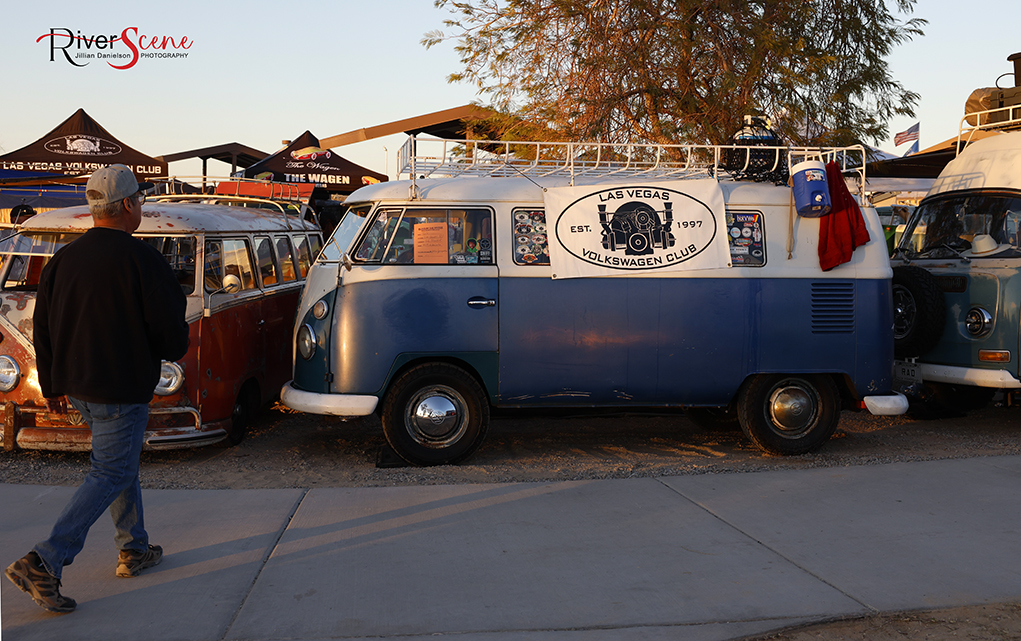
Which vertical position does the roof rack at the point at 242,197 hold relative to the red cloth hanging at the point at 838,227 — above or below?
above

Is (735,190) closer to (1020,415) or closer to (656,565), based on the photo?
(656,565)

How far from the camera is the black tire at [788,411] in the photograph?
697 centimetres

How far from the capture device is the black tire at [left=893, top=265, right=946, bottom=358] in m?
7.78

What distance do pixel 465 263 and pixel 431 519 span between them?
7.05ft

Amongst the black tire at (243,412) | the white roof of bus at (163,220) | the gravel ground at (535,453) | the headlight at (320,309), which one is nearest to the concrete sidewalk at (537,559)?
the gravel ground at (535,453)

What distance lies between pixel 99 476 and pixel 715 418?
5.70m

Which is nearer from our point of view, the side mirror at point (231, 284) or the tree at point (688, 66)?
the side mirror at point (231, 284)

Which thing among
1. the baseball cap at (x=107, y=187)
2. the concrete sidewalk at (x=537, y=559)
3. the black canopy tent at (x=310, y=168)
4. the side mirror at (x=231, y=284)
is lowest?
the concrete sidewalk at (x=537, y=559)

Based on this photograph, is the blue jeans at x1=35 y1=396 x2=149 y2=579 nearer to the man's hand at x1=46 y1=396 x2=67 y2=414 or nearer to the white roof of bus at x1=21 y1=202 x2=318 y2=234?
the man's hand at x1=46 y1=396 x2=67 y2=414

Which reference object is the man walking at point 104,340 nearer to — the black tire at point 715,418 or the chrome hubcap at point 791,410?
the chrome hubcap at point 791,410

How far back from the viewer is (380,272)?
6.47 meters

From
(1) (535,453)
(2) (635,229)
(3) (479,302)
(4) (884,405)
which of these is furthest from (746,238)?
(1) (535,453)

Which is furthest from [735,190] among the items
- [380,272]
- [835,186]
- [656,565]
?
[656,565]

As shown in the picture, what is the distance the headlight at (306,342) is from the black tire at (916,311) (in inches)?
205
